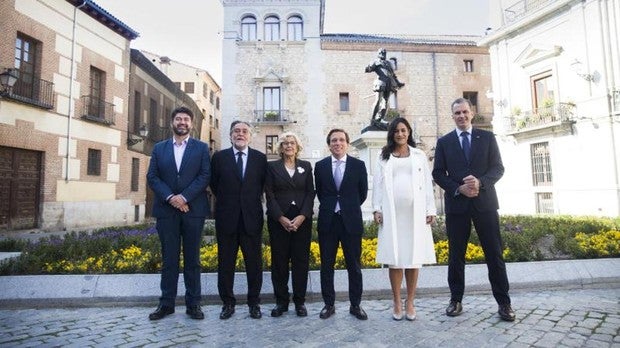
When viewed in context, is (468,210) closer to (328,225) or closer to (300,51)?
(328,225)

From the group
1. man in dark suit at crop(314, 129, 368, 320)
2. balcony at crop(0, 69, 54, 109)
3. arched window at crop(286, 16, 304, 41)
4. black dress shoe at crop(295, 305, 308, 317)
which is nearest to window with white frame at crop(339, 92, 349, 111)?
arched window at crop(286, 16, 304, 41)

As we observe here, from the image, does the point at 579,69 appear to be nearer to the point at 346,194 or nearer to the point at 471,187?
the point at 471,187

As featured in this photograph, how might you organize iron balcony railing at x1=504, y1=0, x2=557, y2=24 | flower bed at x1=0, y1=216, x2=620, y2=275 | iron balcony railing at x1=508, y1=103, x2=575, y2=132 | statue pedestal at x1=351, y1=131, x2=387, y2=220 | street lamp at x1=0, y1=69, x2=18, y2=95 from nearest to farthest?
flower bed at x1=0, y1=216, x2=620, y2=275 < statue pedestal at x1=351, y1=131, x2=387, y2=220 < street lamp at x1=0, y1=69, x2=18, y2=95 < iron balcony railing at x1=508, y1=103, x2=575, y2=132 < iron balcony railing at x1=504, y1=0, x2=557, y2=24

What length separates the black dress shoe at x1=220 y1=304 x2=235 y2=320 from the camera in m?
4.03

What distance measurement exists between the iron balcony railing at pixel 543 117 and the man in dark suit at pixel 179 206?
17875 millimetres

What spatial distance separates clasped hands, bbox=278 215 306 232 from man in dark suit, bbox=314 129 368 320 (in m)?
0.28

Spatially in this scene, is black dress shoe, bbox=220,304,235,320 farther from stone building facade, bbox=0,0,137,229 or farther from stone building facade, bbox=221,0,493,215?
stone building facade, bbox=221,0,493,215

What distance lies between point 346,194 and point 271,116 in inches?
825

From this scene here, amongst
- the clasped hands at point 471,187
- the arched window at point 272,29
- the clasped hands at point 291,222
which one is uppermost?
the arched window at point 272,29

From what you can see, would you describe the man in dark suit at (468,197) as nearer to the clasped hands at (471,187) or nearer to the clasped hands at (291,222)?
the clasped hands at (471,187)

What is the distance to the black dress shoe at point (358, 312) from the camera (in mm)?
3928

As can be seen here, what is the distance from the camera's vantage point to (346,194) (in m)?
4.27

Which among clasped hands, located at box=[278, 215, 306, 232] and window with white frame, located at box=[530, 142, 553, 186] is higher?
window with white frame, located at box=[530, 142, 553, 186]

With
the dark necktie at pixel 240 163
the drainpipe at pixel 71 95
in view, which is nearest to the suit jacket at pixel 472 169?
the dark necktie at pixel 240 163
